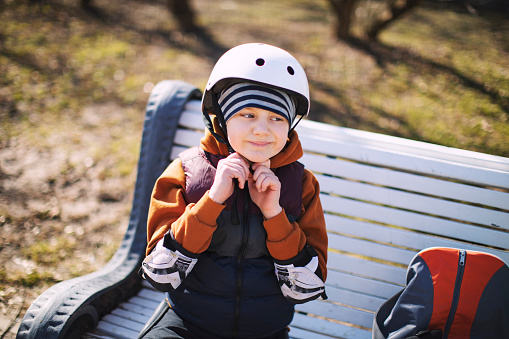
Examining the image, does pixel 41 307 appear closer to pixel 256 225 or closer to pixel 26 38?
pixel 256 225

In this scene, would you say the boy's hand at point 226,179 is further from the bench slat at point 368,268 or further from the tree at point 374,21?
the tree at point 374,21

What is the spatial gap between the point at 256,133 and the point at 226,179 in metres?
0.24

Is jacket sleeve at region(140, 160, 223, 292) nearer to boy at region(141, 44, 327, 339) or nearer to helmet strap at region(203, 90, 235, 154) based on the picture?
boy at region(141, 44, 327, 339)

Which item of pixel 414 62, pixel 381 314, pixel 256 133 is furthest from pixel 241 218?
pixel 414 62

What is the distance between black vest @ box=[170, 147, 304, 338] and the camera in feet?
6.29

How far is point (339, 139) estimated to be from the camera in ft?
8.38

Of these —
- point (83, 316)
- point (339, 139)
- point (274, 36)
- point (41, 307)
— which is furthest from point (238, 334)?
point (274, 36)

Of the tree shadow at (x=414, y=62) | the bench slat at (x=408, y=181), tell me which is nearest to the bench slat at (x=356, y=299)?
the bench slat at (x=408, y=181)

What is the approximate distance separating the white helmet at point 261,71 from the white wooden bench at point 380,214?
694mm

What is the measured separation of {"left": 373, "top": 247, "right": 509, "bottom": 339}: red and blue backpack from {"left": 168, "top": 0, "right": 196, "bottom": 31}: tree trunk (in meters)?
6.39

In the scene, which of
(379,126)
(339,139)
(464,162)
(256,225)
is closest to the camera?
(256,225)

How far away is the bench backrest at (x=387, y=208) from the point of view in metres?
2.35

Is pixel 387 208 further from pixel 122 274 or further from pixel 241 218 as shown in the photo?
pixel 122 274

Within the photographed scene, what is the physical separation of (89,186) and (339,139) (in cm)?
271
